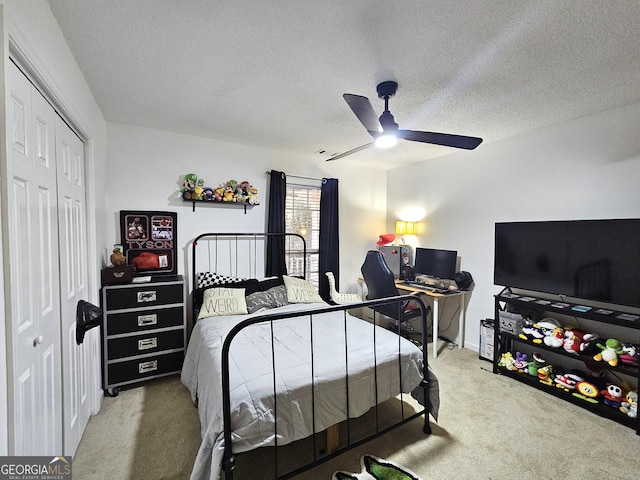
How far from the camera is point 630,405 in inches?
83.6

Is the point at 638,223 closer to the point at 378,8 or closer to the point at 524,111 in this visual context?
the point at 524,111

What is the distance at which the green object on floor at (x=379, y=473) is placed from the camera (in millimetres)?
1625

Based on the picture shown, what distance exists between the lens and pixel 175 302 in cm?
276

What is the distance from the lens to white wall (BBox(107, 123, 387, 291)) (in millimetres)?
2926

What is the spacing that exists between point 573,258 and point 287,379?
267 centimetres

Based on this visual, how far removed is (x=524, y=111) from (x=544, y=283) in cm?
158

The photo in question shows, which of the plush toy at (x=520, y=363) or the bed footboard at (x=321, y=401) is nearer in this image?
the bed footboard at (x=321, y=401)

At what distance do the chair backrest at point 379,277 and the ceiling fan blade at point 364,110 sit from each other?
60.2 inches

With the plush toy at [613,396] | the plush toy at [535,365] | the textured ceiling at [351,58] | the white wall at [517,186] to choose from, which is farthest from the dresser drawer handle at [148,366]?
the plush toy at [613,396]

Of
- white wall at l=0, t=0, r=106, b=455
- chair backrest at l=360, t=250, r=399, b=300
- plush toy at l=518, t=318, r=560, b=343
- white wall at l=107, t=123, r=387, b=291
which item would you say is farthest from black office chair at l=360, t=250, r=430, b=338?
white wall at l=0, t=0, r=106, b=455

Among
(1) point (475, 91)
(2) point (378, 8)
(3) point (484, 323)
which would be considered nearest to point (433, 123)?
(1) point (475, 91)

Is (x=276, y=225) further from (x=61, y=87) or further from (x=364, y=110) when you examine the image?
(x=61, y=87)

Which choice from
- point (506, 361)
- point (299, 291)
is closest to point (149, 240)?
point (299, 291)

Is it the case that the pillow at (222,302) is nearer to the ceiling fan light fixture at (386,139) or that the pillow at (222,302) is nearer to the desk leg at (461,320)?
the ceiling fan light fixture at (386,139)
